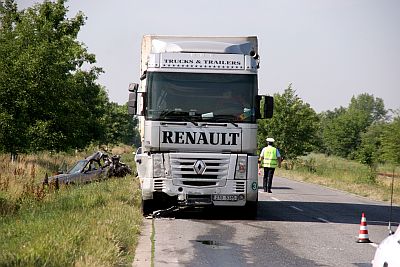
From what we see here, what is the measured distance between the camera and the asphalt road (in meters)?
9.48

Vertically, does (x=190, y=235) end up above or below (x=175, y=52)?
below

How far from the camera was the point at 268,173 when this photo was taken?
2284 centimetres

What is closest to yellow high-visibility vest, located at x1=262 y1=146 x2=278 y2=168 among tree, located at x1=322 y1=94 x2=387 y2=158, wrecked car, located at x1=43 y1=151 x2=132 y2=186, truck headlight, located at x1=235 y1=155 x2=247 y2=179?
wrecked car, located at x1=43 y1=151 x2=132 y2=186

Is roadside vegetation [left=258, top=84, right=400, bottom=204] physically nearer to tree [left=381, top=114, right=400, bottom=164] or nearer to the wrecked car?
tree [left=381, top=114, right=400, bottom=164]

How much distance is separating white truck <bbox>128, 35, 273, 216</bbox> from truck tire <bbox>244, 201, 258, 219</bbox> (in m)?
0.35

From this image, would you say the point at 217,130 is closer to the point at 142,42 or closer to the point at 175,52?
the point at 175,52

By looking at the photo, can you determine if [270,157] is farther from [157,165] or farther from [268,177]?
[157,165]

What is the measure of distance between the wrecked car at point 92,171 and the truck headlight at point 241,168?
7.39 m

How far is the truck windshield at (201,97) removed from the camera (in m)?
13.6

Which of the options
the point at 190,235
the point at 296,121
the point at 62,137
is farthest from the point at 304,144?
the point at 190,235

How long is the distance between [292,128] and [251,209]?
42.4m

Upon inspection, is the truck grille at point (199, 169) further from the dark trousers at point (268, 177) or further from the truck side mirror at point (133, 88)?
the dark trousers at point (268, 177)

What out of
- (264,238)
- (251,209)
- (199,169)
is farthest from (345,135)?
(264,238)

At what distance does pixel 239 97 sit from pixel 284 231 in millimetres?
3059
